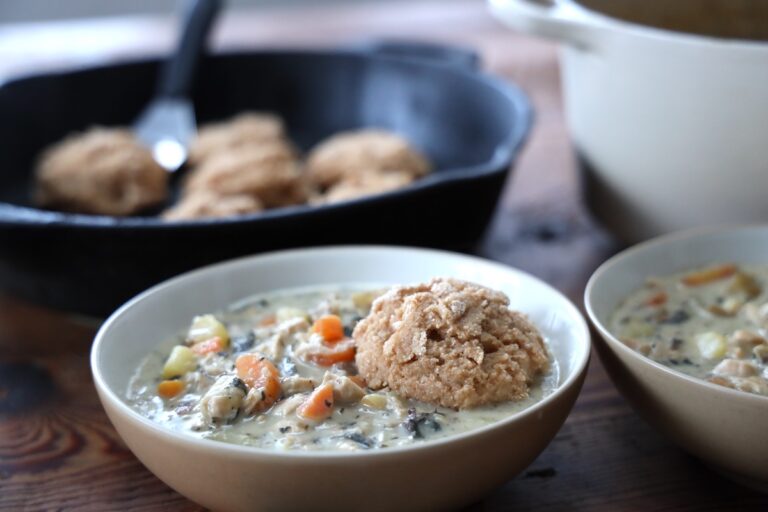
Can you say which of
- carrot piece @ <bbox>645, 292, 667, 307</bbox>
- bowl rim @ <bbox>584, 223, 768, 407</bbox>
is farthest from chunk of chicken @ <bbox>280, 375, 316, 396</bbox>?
carrot piece @ <bbox>645, 292, 667, 307</bbox>

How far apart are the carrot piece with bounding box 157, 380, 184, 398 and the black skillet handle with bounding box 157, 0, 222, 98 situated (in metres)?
1.35

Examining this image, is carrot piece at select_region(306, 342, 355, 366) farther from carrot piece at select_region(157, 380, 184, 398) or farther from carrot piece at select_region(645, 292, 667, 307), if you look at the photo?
carrot piece at select_region(645, 292, 667, 307)

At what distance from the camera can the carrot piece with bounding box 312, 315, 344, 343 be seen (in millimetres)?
1333

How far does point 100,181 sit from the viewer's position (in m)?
2.15

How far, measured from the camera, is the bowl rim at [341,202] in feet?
5.16

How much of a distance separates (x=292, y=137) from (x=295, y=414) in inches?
59.6

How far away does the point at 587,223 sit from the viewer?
6.89ft

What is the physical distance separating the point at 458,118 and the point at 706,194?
78cm

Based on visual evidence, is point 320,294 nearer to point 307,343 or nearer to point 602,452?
point 307,343

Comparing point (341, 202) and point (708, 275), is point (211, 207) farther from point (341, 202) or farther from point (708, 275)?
point (708, 275)

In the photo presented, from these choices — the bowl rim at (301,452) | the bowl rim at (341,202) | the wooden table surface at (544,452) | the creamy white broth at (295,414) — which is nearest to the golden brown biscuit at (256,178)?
the bowl rim at (341,202)

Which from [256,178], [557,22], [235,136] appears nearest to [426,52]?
[235,136]

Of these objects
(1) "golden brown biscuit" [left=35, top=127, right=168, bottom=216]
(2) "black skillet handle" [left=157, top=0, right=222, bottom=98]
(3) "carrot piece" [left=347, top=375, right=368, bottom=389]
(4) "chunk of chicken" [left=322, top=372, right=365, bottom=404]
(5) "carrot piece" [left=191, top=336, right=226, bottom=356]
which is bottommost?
(1) "golden brown biscuit" [left=35, top=127, right=168, bottom=216]

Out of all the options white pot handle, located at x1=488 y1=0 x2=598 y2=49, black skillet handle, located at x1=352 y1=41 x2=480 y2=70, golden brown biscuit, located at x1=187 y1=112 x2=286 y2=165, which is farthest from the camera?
black skillet handle, located at x1=352 y1=41 x2=480 y2=70
